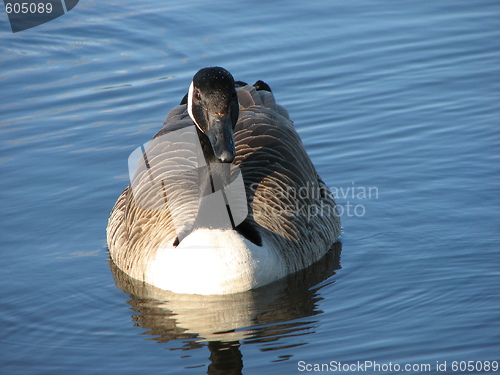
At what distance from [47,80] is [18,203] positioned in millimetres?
4449

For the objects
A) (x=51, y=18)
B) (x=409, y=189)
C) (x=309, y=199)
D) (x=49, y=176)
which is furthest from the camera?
(x=51, y=18)

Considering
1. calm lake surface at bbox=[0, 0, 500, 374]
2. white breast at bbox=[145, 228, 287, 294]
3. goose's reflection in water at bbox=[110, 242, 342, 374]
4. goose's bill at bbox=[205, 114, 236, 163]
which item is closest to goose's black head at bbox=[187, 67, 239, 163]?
goose's bill at bbox=[205, 114, 236, 163]

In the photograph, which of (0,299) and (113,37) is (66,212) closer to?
(0,299)

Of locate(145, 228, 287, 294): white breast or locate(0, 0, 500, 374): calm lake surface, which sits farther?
locate(145, 228, 287, 294): white breast

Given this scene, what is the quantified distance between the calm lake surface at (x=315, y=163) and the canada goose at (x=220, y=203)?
275mm

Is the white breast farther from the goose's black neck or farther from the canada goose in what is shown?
the goose's black neck

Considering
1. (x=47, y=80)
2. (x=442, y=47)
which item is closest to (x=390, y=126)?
(x=442, y=47)

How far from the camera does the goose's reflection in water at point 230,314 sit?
26.8ft

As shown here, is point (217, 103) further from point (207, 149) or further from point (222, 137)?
point (207, 149)

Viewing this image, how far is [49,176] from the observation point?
1220cm

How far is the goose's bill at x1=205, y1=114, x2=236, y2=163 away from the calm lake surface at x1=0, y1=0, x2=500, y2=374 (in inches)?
64.2

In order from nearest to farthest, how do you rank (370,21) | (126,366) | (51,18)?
1. (126,366)
2. (370,21)
3. (51,18)

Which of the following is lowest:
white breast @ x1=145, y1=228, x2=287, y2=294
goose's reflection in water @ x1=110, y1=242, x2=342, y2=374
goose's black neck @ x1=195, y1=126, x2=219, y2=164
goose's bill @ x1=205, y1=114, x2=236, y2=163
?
goose's reflection in water @ x1=110, y1=242, x2=342, y2=374

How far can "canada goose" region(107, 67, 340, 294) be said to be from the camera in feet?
28.8
